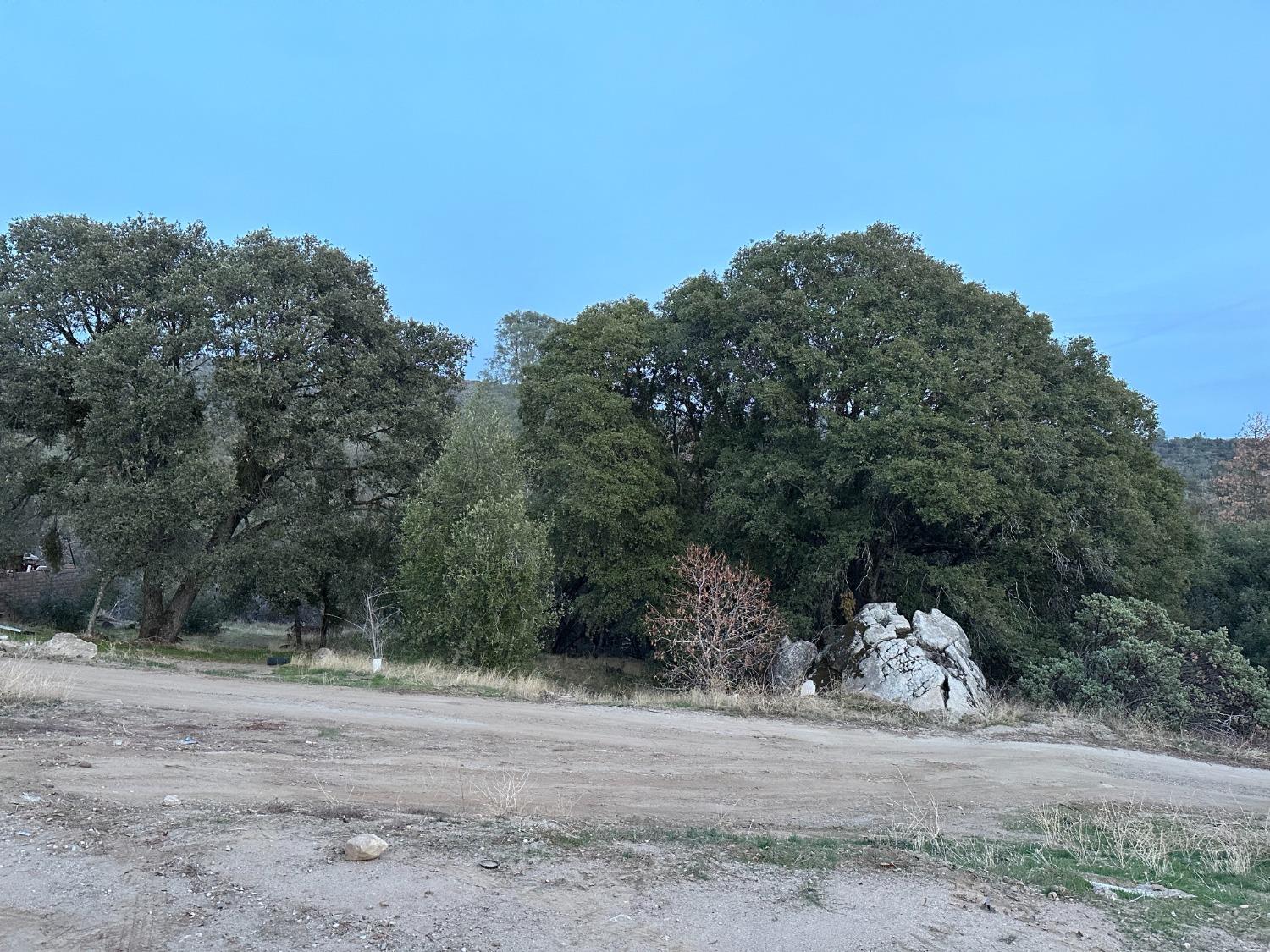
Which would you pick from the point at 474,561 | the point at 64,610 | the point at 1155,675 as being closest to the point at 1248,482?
the point at 1155,675

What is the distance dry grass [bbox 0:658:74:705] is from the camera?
10.4 meters

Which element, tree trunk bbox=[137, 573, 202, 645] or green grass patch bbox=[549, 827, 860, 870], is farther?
tree trunk bbox=[137, 573, 202, 645]

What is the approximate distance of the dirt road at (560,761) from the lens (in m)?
7.56

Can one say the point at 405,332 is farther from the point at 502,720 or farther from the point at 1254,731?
the point at 1254,731

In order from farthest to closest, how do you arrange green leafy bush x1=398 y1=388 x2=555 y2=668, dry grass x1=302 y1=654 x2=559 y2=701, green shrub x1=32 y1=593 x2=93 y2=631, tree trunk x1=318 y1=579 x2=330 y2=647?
green shrub x1=32 y1=593 x2=93 y2=631, tree trunk x1=318 y1=579 x2=330 y2=647, green leafy bush x1=398 y1=388 x2=555 y2=668, dry grass x1=302 y1=654 x2=559 y2=701

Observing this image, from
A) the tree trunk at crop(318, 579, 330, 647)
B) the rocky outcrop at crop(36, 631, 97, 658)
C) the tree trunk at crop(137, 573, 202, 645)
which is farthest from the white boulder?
the tree trunk at crop(137, 573, 202, 645)

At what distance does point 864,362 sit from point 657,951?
19986 millimetres

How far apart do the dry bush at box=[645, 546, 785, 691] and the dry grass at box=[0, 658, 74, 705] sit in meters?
12.1

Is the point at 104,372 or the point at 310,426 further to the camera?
the point at 310,426

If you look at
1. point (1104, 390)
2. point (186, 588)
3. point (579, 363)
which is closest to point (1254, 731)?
point (1104, 390)

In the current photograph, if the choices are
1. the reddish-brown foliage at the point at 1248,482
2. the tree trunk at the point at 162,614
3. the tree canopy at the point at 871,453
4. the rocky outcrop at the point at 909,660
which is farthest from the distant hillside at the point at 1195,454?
the tree trunk at the point at 162,614

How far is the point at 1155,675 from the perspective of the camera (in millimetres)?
18016

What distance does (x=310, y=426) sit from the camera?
23.8 m

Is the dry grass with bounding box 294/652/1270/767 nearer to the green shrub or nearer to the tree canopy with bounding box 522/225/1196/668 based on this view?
the tree canopy with bounding box 522/225/1196/668
